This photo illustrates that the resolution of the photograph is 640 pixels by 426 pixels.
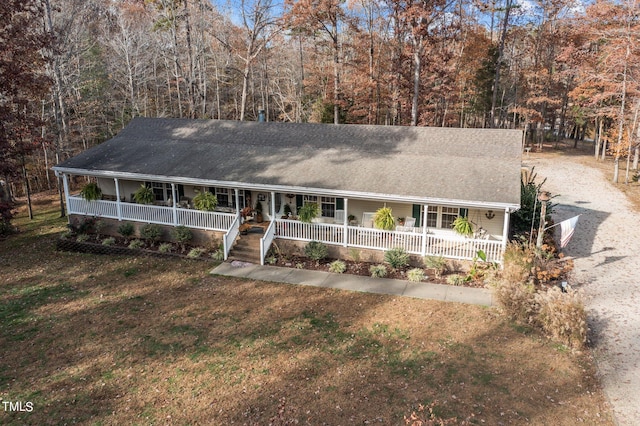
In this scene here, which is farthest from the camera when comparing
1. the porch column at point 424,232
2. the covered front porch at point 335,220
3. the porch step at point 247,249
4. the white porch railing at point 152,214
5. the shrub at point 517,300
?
the white porch railing at point 152,214

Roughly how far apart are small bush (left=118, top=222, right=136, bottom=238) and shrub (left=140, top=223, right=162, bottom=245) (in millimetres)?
840

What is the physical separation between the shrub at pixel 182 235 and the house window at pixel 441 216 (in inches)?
368

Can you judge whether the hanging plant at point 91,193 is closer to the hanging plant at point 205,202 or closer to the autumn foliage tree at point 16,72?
the autumn foliage tree at point 16,72

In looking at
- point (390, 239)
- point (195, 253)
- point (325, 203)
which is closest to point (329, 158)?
point (325, 203)

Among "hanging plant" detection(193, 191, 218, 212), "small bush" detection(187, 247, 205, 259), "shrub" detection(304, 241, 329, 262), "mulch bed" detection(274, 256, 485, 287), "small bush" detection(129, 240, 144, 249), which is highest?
"hanging plant" detection(193, 191, 218, 212)

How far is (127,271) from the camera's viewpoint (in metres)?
15.1

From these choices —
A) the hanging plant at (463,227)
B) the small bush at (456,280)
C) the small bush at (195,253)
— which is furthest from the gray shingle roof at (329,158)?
the small bush at (195,253)

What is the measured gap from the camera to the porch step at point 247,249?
15695 millimetres

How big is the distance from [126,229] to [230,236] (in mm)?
4944

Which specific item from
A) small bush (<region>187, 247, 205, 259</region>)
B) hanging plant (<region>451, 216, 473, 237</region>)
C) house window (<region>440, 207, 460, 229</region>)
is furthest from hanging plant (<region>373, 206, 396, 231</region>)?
small bush (<region>187, 247, 205, 259</region>)

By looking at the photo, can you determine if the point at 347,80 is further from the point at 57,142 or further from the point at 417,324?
the point at 417,324

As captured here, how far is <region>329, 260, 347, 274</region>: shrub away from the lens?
1445cm

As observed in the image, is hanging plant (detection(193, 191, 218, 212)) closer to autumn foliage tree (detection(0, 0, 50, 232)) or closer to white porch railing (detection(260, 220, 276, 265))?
white porch railing (detection(260, 220, 276, 265))

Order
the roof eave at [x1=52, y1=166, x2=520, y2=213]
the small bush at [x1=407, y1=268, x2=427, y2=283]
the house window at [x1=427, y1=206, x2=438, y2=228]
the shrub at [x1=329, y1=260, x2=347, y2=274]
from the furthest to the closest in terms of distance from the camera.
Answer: the house window at [x1=427, y1=206, x2=438, y2=228] → the shrub at [x1=329, y1=260, x2=347, y2=274] → the small bush at [x1=407, y1=268, x2=427, y2=283] → the roof eave at [x1=52, y1=166, x2=520, y2=213]
